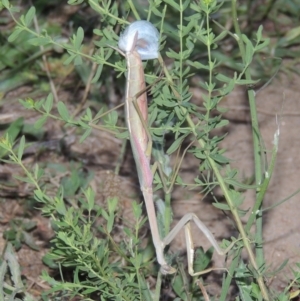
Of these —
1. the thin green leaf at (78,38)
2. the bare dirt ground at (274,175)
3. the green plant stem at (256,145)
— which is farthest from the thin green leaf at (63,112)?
the bare dirt ground at (274,175)

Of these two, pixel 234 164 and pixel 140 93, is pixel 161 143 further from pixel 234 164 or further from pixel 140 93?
pixel 234 164

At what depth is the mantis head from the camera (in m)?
1.75

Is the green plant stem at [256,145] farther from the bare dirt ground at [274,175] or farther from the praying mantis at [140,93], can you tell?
the bare dirt ground at [274,175]

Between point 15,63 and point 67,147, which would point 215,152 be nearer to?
point 67,147

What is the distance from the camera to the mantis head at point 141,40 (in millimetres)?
1748

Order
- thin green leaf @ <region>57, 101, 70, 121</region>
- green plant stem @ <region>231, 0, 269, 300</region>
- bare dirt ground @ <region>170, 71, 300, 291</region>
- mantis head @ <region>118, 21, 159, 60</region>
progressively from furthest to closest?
bare dirt ground @ <region>170, 71, 300, 291</region>, thin green leaf @ <region>57, 101, 70, 121</region>, green plant stem @ <region>231, 0, 269, 300</region>, mantis head @ <region>118, 21, 159, 60</region>

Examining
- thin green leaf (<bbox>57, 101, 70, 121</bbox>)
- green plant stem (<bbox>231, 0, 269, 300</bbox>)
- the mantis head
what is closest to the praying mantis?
the mantis head

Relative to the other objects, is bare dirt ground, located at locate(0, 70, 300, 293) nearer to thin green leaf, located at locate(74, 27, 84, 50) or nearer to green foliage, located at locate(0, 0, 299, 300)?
green foliage, located at locate(0, 0, 299, 300)

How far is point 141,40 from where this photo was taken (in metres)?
1.77

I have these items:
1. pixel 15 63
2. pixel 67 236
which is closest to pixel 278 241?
pixel 67 236

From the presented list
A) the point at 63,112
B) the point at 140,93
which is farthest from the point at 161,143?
the point at 140,93

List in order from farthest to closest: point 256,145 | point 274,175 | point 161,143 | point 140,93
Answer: point 274,175, point 161,143, point 256,145, point 140,93

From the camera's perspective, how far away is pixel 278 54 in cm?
339

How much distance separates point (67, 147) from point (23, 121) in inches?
7.2
